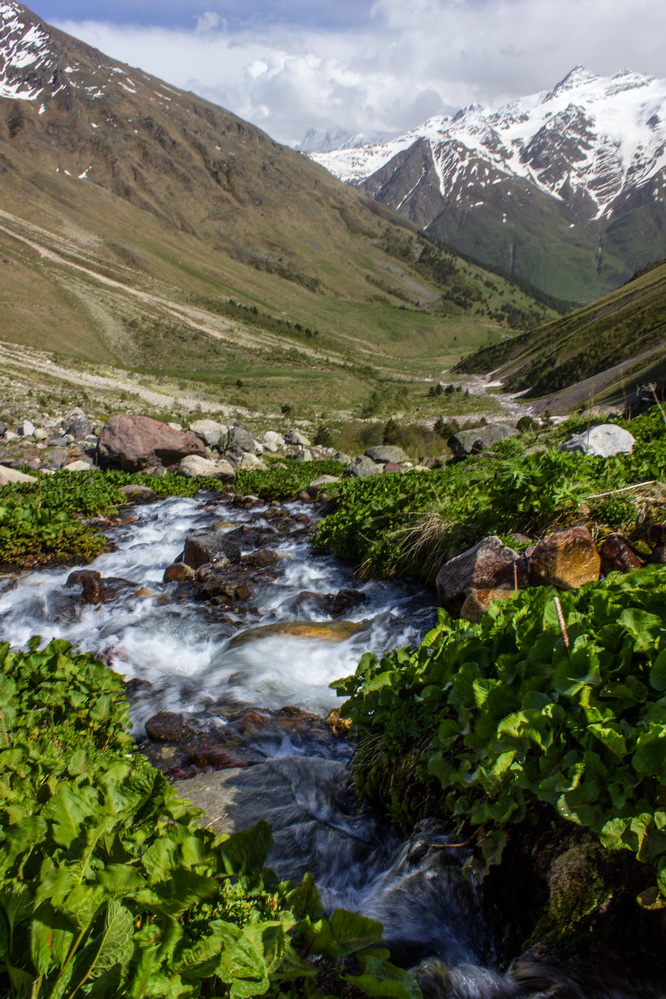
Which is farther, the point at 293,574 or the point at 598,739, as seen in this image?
the point at 293,574

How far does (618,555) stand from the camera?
597cm

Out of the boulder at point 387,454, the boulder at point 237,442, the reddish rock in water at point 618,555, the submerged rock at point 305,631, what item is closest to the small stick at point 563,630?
the reddish rock in water at point 618,555

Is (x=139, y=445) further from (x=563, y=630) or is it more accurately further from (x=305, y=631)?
(x=563, y=630)

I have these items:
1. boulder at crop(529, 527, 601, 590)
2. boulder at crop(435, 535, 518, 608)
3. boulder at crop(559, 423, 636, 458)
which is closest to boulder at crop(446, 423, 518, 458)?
boulder at crop(559, 423, 636, 458)

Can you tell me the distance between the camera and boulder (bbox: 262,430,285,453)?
79.3 ft

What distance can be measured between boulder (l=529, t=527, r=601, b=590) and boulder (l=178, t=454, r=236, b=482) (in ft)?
43.9

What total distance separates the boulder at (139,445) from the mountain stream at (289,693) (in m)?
5.25

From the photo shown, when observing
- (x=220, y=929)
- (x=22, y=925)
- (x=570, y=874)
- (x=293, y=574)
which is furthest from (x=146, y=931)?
(x=293, y=574)

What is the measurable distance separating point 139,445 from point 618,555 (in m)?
16.1

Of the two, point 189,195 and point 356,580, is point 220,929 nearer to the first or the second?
point 356,580

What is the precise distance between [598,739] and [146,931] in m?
1.86

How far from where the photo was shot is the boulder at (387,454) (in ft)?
71.1

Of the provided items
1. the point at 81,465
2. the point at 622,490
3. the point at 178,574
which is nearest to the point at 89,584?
the point at 178,574

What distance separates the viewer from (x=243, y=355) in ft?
259
